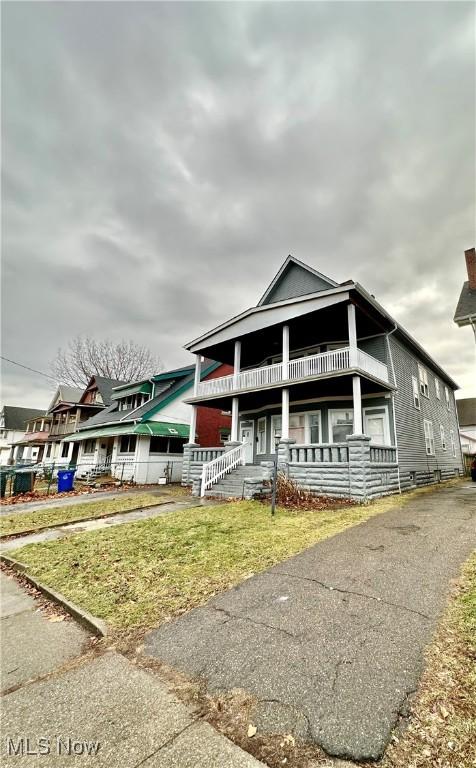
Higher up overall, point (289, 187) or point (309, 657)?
point (289, 187)

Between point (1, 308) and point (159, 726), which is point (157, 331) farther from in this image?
point (159, 726)

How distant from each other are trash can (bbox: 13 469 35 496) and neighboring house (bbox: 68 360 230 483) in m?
4.98

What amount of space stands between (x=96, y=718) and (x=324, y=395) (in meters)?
14.4

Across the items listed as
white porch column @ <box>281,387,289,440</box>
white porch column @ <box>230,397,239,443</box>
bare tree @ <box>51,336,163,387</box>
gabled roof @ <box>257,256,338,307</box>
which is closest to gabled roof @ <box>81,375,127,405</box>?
bare tree @ <box>51,336,163,387</box>

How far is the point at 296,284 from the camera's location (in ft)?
58.9

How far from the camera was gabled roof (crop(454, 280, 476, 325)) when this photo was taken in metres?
13.9

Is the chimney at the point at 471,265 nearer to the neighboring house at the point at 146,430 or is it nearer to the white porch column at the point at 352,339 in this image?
the white porch column at the point at 352,339

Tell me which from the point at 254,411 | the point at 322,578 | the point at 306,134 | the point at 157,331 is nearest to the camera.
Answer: the point at 322,578

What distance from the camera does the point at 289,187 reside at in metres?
14.3

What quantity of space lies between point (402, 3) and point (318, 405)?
1347cm

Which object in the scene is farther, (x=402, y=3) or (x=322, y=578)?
(x=402, y=3)

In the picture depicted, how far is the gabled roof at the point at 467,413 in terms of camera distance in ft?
142

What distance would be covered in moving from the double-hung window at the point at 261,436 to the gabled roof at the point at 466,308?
10.4 metres

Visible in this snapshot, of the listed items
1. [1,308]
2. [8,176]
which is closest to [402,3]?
[8,176]
